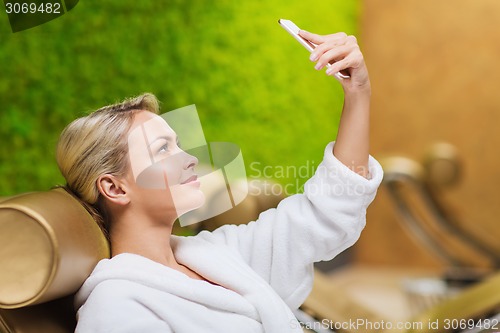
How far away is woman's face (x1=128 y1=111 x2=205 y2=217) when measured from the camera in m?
0.86

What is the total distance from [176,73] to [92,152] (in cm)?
69

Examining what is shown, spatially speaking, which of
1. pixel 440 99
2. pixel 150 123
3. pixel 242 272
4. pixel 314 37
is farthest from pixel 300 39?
pixel 440 99

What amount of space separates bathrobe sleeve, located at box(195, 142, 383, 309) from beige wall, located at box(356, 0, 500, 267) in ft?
13.9

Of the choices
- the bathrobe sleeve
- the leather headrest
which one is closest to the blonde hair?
the leather headrest

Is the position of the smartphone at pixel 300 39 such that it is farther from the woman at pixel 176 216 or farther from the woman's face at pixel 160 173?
the woman's face at pixel 160 173

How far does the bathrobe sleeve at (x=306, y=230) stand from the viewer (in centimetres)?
92

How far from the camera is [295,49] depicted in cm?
140

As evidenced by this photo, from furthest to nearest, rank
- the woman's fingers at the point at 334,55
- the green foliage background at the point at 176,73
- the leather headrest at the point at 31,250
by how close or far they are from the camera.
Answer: the green foliage background at the point at 176,73 → the woman's fingers at the point at 334,55 → the leather headrest at the point at 31,250

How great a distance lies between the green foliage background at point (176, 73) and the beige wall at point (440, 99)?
11.4 ft

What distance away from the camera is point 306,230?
94 centimetres

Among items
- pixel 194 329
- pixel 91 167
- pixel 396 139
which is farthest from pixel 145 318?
pixel 396 139

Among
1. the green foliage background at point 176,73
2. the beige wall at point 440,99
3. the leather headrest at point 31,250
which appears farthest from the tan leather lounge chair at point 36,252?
the beige wall at point 440,99

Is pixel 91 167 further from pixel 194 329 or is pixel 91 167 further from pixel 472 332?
pixel 472 332

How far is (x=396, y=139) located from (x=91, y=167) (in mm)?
4714
